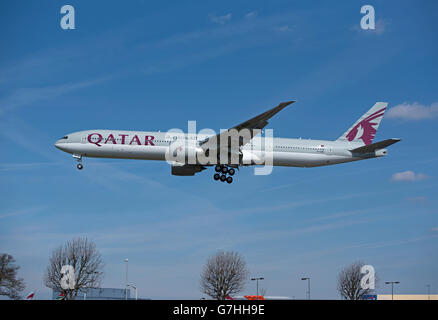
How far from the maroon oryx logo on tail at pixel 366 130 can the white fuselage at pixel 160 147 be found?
15.7 ft

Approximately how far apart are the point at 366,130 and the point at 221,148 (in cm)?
1992

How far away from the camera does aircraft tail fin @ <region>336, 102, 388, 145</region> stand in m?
59.1

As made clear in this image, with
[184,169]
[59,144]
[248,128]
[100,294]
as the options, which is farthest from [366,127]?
[100,294]

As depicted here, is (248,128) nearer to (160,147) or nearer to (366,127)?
(160,147)

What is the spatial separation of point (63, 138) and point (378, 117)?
1467 inches

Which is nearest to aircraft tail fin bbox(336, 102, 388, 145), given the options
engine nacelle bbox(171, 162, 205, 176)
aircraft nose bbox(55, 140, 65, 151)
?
engine nacelle bbox(171, 162, 205, 176)

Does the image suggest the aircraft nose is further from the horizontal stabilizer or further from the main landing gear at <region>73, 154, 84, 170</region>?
the horizontal stabilizer

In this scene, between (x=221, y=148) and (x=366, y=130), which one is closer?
(x=221, y=148)

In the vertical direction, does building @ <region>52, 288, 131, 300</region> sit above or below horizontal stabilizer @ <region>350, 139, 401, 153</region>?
below

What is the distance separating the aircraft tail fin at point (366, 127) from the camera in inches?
2328

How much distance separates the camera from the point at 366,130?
6088 centimetres

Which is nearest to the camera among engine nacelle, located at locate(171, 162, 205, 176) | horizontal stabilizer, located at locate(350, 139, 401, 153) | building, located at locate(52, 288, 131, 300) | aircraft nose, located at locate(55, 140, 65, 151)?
horizontal stabilizer, located at locate(350, 139, 401, 153)

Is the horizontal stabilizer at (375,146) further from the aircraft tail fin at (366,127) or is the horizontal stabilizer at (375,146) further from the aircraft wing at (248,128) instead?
the aircraft wing at (248,128)
